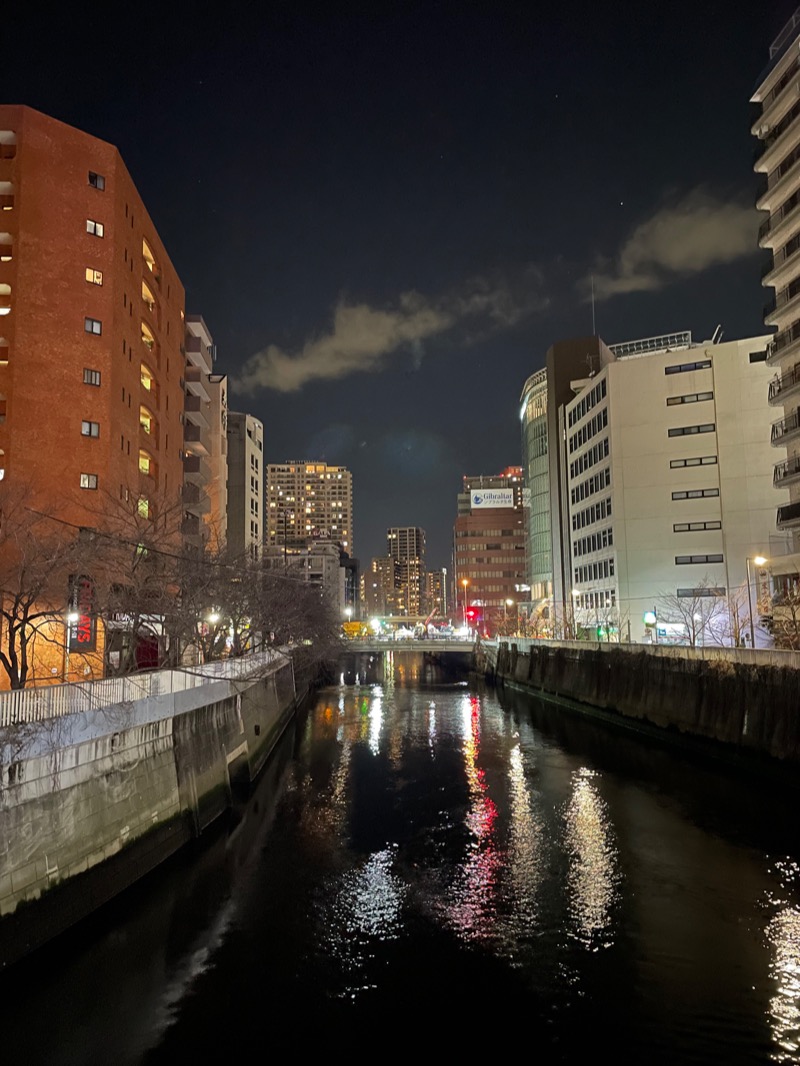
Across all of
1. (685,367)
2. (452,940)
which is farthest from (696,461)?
(452,940)

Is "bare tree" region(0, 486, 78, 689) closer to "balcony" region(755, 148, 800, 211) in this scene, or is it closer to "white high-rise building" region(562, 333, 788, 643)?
"balcony" region(755, 148, 800, 211)

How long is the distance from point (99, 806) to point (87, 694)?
2.48m

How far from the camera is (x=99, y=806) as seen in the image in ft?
51.0

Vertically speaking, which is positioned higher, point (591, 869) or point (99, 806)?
point (99, 806)

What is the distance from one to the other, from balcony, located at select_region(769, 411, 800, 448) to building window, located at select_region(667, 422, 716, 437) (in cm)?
1872

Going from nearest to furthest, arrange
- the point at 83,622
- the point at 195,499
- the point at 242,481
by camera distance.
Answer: the point at 83,622, the point at 195,499, the point at 242,481

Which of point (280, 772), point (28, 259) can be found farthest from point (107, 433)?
point (280, 772)

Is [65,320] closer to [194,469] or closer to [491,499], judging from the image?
[194,469]

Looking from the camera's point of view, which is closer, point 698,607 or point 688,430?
point 698,607

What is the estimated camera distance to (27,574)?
25.7 metres

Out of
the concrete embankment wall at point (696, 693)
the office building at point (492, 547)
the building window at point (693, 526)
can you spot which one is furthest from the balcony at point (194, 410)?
the office building at point (492, 547)

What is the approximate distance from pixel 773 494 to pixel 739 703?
4060cm

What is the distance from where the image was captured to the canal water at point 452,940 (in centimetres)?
1090

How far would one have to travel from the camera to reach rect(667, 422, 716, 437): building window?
65938 millimetres
